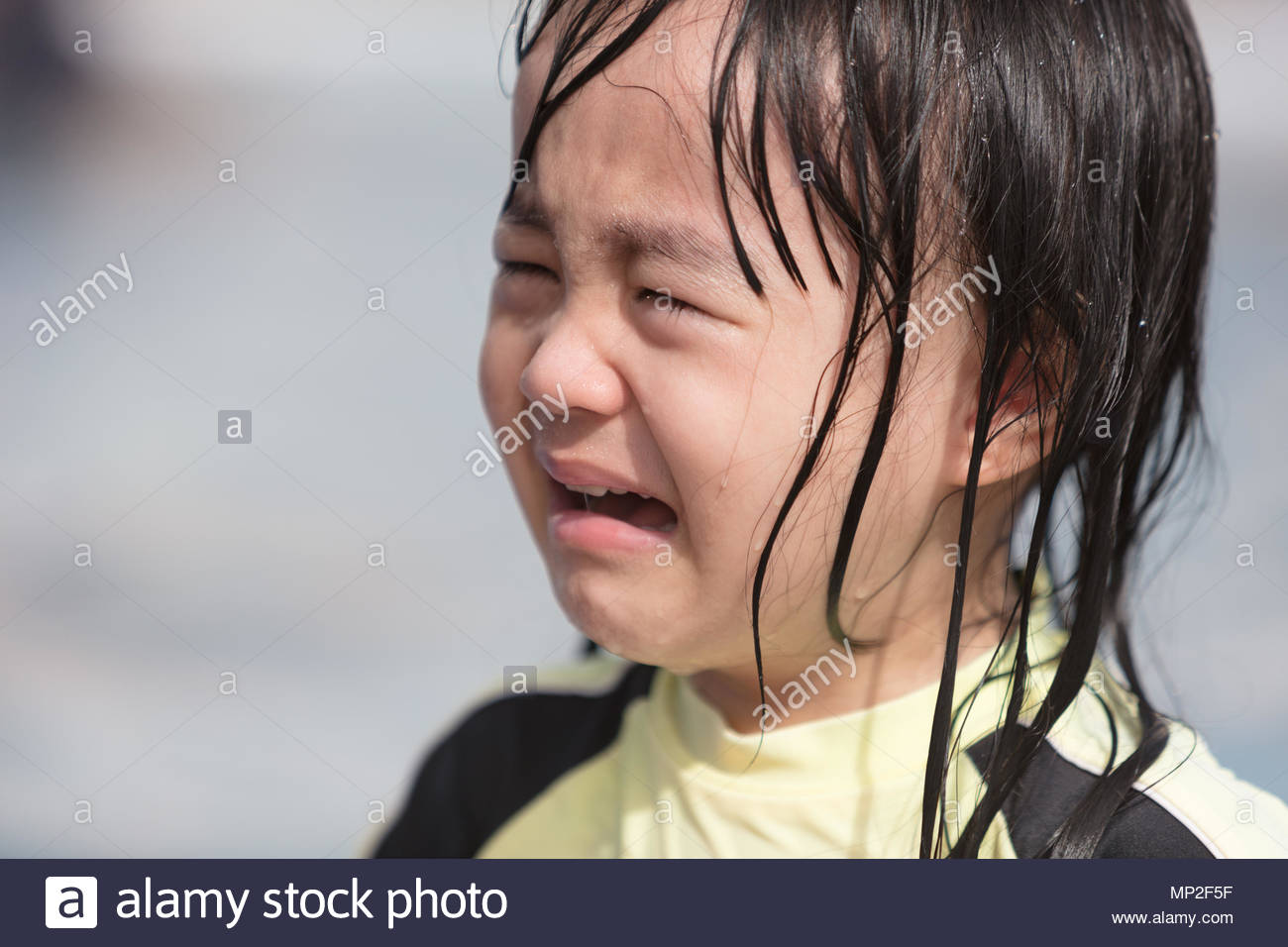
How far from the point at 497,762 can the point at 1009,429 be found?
52cm

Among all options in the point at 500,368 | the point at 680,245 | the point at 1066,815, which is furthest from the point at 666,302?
the point at 1066,815

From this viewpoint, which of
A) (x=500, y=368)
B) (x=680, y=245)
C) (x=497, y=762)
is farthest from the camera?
(x=497, y=762)

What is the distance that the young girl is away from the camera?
618 millimetres

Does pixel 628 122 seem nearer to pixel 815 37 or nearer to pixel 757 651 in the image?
pixel 815 37

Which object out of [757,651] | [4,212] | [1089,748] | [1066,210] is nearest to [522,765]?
[757,651]

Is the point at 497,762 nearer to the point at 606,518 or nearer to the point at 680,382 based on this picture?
the point at 606,518

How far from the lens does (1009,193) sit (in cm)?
64

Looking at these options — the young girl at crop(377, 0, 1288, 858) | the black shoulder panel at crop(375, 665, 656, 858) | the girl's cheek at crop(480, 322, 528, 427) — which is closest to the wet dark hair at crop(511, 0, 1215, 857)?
the young girl at crop(377, 0, 1288, 858)

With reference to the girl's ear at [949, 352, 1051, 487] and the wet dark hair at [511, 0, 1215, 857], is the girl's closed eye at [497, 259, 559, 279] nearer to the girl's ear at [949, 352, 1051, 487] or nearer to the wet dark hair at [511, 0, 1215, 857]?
the wet dark hair at [511, 0, 1215, 857]

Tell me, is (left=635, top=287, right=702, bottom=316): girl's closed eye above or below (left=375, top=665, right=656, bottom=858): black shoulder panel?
above

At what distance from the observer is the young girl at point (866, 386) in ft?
2.03

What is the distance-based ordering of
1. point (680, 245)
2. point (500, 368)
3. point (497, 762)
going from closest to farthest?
point (680, 245) < point (500, 368) < point (497, 762)

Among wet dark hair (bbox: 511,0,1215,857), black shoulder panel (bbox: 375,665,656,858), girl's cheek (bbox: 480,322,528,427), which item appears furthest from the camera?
black shoulder panel (bbox: 375,665,656,858)

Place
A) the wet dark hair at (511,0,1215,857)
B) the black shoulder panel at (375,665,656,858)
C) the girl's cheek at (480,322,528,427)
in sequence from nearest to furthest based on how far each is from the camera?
the wet dark hair at (511,0,1215,857) < the girl's cheek at (480,322,528,427) < the black shoulder panel at (375,665,656,858)
